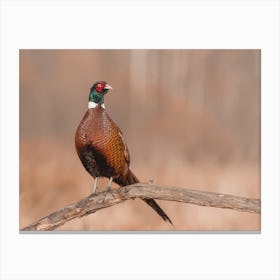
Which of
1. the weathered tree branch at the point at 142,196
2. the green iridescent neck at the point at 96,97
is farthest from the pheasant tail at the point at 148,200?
the green iridescent neck at the point at 96,97

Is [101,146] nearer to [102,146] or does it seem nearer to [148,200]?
[102,146]

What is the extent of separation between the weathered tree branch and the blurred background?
0.11 metres

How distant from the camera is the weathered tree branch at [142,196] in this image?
426 centimetres

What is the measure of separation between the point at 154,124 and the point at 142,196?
0.56m

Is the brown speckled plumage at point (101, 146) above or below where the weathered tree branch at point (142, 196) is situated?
above

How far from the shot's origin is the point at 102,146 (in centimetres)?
433

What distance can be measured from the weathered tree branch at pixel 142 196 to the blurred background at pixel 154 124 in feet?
0.37

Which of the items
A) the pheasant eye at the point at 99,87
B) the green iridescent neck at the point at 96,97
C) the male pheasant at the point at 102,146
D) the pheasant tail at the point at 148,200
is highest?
the pheasant eye at the point at 99,87

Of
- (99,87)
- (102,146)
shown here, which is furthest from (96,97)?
(102,146)

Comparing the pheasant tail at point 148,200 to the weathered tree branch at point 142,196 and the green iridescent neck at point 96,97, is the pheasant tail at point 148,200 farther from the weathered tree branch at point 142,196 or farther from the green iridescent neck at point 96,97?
the green iridescent neck at point 96,97

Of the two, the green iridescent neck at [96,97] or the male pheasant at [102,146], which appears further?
the green iridescent neck at [96,97]

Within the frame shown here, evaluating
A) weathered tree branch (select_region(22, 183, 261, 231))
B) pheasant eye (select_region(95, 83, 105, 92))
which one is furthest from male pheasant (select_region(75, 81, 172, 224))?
weathered tree branch (select_region(22, 183, 261, 231))
